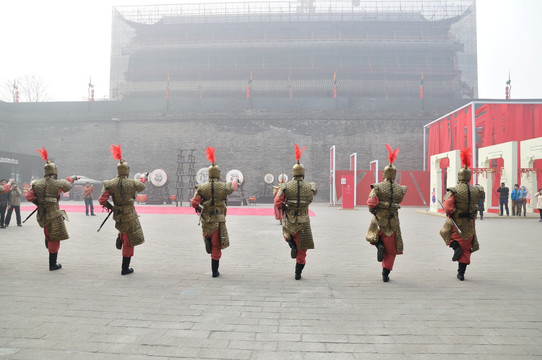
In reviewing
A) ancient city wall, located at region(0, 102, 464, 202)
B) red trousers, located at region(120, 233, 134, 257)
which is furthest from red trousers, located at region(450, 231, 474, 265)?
ancient city wall, located at region(0, 102, 464, 202)

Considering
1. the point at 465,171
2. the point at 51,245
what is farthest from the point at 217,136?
the point at 465,171

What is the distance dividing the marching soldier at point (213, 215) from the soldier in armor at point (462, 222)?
9.35 feet

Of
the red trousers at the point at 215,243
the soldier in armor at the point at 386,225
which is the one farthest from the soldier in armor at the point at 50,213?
the soldier in armor at the point at 386,225

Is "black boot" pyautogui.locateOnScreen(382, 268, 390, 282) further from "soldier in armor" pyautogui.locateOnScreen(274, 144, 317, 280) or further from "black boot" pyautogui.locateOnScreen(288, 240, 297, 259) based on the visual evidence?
"black boot" pyautogui.locateOnScreen(288, 240, 297, 259)

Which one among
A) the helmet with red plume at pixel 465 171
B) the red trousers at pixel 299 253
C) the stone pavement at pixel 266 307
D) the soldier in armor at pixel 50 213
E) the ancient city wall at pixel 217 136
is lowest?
the stone pavement at pixel 266 307

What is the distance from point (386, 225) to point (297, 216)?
1.10 meters

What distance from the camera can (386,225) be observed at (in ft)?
14.7

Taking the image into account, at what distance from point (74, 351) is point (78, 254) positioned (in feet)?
12.7

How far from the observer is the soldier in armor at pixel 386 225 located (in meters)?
4.45

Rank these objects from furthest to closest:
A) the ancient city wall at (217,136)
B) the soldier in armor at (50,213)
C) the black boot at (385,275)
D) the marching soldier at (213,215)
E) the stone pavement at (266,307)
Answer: the ancient city wall at (217,136)
the soldier in armor at (50,213)
the marching soldier at (213,215)
the black boot at (385,275)
the stone pavement at (266,307)

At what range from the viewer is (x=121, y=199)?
15.8 ft

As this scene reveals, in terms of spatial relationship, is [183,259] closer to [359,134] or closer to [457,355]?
[457,355]

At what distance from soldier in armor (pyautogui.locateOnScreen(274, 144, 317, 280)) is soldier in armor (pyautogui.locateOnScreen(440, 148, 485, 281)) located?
5.83 feet

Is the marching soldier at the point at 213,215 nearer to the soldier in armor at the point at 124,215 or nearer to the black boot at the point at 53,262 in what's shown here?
the soldier in armor at the point at 124,215
